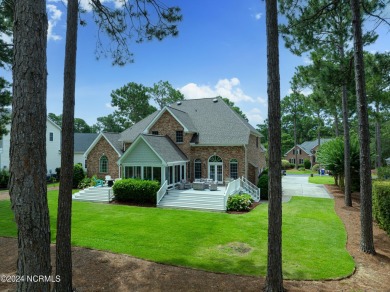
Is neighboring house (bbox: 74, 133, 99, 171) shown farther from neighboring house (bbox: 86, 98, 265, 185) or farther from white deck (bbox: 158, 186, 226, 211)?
white deck (bbox: 158, 186, 226, 211)

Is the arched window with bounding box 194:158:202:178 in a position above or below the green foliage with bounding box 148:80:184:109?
below

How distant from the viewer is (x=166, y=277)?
294 inches

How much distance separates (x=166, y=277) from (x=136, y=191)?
40.5 ft

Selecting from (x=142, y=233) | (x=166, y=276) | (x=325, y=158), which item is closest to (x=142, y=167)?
(x=142, y=233)

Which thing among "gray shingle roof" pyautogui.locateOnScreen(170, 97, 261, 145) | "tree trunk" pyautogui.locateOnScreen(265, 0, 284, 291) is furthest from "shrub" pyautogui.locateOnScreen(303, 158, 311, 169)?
"tree trunk" pyautogui.locateOnScreen(265, 0, 284, 291)

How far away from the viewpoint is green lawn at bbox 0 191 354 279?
8445mm

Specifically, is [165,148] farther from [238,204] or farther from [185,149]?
[238,204]

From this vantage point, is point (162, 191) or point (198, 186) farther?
point (198, 186)

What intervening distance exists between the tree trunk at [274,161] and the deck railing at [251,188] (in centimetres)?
1402

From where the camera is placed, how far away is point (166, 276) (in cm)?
752

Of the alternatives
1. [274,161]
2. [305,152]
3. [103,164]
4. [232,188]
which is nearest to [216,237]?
[274,161]

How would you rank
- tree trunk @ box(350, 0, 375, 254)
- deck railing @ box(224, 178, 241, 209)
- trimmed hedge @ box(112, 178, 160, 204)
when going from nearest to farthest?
tree trunk @ box(350, 0, 375, 254) < deck railing @ box(224, 178, 241, 209) < trimmed hedge @ box(112, 178, 160, 204)

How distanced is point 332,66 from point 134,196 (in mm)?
15163

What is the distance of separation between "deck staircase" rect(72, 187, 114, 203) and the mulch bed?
35.2 ft
